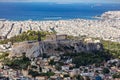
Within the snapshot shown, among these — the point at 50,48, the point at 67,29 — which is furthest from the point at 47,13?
the point at 50,48

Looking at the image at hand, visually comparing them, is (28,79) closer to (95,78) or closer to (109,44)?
(95,78)

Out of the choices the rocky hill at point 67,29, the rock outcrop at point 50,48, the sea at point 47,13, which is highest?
the rock outcrop at point 50,48

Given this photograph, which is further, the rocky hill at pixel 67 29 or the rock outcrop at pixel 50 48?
the rocky hill at pixel 67 29

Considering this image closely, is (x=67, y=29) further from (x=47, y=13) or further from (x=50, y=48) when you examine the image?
(x=47, y=13)

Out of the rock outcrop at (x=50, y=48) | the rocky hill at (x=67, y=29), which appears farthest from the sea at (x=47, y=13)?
the rock outcrop at (x=50, y=48)

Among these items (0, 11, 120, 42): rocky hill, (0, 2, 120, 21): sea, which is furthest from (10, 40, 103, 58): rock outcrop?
(0, 2, 120, 21): sea

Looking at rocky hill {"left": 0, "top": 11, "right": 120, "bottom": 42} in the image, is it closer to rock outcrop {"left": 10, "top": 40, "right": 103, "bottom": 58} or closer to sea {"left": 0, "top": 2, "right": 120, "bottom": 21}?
rock outcrop {"left": 10, "top": 40, "right": 103, "bottom": 58}

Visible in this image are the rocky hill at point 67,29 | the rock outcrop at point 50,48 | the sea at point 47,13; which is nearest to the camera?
the rock outcrop at point 50,48

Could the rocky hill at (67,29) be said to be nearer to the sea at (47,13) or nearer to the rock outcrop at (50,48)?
the rock outcrop at (50,48)

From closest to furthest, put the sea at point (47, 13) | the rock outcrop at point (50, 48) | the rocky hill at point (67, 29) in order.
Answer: the rock outcrop at point (50, 48) < the rocky hill at point (67, 29) < the sea at point (47, 13)

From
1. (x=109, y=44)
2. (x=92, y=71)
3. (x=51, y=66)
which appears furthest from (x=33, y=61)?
(x=109, y=44)

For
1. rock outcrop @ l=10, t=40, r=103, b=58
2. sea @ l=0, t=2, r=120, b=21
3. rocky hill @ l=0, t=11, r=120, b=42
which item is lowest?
sea @ l=0, t=2, r=120, b=21
